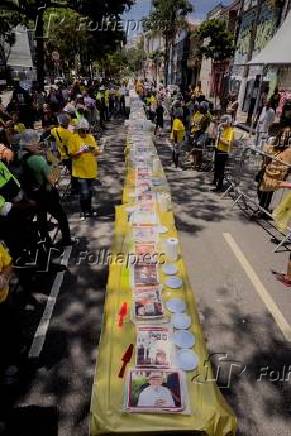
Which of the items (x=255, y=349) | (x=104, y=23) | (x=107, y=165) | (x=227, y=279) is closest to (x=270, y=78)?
(x=104, y=23)

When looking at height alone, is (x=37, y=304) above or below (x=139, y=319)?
below

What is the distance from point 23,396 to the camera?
4.01 m

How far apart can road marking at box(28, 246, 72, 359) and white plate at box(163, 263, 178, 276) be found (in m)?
1.89

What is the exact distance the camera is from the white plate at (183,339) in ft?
10.8

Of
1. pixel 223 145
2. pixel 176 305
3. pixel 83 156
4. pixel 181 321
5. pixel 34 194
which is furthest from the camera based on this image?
pixel 223 145

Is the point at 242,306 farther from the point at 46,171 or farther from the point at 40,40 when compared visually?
the point at 40,40

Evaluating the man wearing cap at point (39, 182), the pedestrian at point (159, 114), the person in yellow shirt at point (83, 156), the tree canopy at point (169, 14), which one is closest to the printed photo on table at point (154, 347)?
the man wearing cap at point (39, 182)

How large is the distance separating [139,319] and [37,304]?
101 inches

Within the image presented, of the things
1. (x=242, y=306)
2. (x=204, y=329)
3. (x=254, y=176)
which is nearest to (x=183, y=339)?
(x=204, y=329)

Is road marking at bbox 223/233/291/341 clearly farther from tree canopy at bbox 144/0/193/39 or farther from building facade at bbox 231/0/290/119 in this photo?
tree canopy at bbox 144/0/193/39

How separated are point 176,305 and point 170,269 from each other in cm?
67

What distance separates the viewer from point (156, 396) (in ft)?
9.23

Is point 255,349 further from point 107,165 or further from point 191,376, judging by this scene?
point 107,165

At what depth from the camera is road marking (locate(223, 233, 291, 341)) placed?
204 inches
